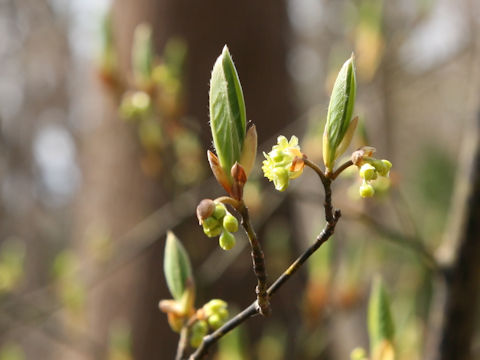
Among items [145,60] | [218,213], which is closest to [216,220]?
→ [218,213]

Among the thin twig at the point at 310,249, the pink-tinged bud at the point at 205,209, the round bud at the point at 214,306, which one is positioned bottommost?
the thin twig at the point at 310,249

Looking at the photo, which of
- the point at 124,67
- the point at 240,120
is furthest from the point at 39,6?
the point at 240,120

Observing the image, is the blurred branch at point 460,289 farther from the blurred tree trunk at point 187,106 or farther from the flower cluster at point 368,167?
the blurred tree trunk at point 187,106

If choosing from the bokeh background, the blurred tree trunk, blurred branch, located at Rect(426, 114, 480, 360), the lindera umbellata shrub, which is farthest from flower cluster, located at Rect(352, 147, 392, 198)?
the blurred tree trunk

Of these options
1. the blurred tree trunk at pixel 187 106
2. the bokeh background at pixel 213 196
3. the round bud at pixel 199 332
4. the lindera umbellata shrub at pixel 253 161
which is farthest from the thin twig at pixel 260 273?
the blurred tree trunk at pixel 187 106

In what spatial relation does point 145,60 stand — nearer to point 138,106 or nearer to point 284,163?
point 138,106
